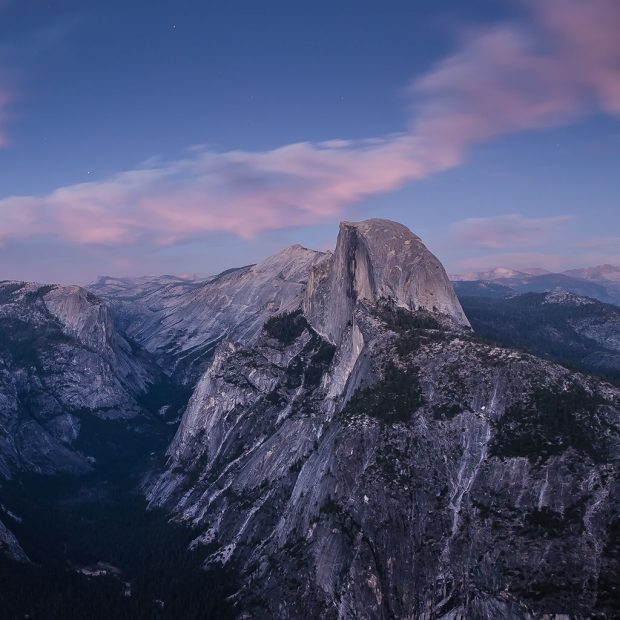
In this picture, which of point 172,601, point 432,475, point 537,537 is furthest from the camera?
point 172,601

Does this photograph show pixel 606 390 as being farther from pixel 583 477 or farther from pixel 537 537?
pixel 537 537

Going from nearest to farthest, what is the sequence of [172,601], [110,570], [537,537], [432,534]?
1. [537,537]
2. [432,534]
3. [172,601]
4. [110,570]

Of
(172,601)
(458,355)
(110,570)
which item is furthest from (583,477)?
(110,570)

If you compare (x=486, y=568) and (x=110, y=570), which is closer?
(x=486, y=568)

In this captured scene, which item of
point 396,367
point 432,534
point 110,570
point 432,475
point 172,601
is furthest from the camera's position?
point 110,570

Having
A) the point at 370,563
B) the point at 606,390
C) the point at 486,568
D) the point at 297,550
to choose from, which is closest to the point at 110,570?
the point at 297,550

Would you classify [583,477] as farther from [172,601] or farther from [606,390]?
[172,601]

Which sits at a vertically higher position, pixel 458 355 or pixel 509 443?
pixel 458 355

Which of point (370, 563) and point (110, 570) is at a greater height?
point (370, 563)

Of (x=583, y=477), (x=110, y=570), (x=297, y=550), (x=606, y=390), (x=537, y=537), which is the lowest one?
(x=110, y=570)
